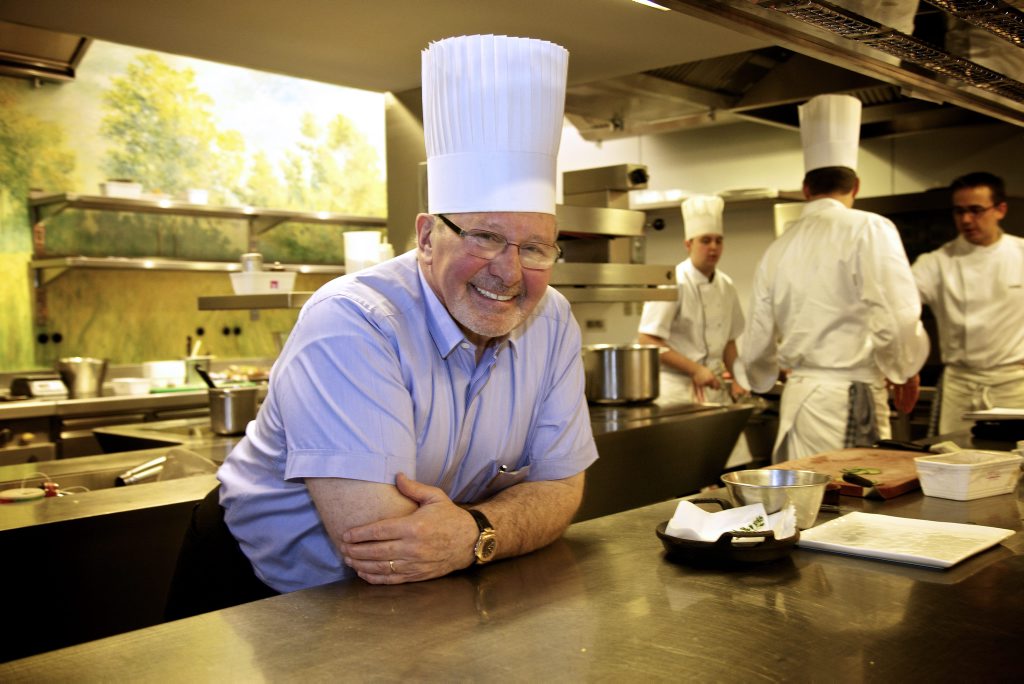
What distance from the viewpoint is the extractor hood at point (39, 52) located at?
502 cm

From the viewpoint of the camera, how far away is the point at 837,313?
3629mm

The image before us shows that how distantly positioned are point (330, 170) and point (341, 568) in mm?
6000

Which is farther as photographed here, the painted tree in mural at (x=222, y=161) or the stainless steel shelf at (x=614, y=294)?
the painted tree in mural at (x=222, y=161)

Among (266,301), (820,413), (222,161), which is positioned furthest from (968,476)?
(222,161)

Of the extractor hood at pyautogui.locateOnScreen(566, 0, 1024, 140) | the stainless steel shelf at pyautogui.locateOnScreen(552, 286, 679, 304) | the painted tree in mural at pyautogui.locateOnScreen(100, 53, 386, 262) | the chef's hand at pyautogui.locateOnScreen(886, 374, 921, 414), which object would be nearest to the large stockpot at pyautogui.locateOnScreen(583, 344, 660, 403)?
the stainless steel shelf at pyautogui.locateOnScreen(552, 286, 679, 304)

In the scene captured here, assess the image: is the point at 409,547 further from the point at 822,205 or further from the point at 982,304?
the point at 982,304

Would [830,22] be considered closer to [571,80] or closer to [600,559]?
[600,559]

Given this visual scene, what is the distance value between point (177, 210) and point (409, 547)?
5.03m

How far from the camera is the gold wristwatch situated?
1.55 meters

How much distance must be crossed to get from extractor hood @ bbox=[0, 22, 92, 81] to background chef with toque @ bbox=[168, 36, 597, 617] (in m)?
4.08

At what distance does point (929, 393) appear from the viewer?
5.07 meters

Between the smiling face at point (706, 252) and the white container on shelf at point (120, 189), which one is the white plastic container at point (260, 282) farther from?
the white container on shelf at point (120, 189)

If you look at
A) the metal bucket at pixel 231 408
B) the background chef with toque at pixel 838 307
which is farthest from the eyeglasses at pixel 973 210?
the metal bucket at pixel 231 408

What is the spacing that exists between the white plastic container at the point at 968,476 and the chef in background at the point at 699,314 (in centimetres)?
272
